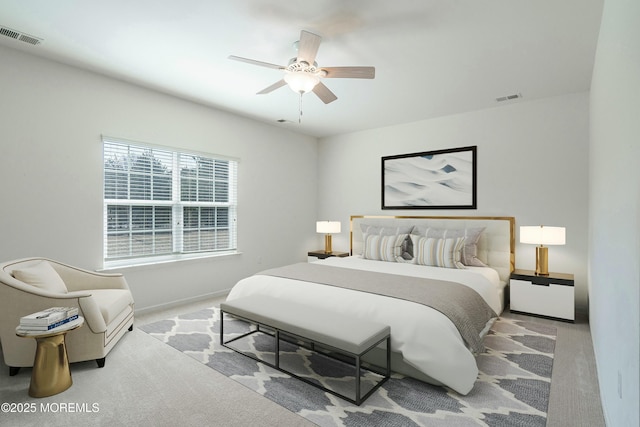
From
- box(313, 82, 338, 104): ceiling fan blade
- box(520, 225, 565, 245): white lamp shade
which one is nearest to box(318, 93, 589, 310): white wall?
box(520, 225, 565, 245): white lamp shade

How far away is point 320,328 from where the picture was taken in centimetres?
233

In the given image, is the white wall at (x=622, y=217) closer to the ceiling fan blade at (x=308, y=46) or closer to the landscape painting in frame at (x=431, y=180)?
the ceiling fan blade at (x=308, y=46)

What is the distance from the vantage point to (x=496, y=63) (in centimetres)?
318

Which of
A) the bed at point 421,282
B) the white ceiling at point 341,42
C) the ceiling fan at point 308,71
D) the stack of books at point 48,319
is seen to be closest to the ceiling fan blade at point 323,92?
the ceiling fan at point 308,71

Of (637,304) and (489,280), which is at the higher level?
(637,304)

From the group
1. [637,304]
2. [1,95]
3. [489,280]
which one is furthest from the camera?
[489,280]

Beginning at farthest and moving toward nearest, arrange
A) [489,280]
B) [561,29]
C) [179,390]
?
[489,280] < [561,29] < [179,390]

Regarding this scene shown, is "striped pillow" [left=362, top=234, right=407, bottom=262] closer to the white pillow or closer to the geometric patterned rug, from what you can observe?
the geometric patterned rug

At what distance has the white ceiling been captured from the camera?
7.79 ft

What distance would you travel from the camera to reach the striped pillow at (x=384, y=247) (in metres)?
4.53

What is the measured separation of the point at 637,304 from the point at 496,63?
8.87 ft

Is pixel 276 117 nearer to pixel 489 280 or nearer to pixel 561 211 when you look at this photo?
pixel 489 280

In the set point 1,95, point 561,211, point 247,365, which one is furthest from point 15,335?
point 561,211

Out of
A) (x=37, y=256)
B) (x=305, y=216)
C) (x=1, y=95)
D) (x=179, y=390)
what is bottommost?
(x=179, y=390)
